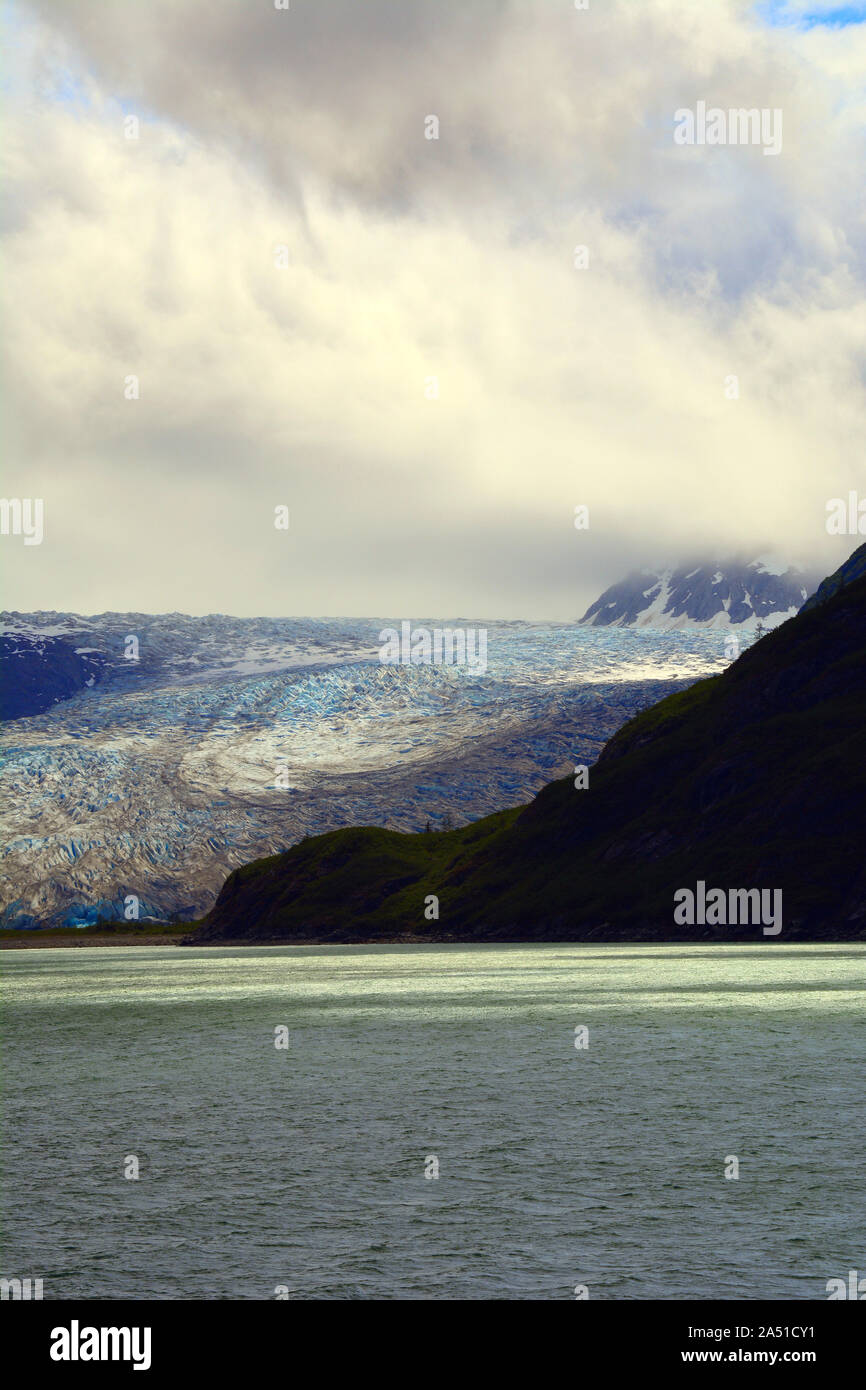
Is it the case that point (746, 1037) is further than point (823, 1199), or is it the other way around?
point (746, 1037)

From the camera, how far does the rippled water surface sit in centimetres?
2861

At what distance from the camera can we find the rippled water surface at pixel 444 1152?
28.6 meters

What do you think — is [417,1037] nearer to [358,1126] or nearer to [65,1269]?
[358,1126]

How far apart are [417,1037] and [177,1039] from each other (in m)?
13.5

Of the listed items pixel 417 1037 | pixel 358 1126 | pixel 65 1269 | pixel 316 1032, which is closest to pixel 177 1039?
pixel 316 1032

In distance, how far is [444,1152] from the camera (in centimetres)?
4128

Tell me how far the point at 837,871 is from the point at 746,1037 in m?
134

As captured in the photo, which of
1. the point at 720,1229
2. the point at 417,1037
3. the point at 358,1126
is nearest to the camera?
the point at 720,1229
